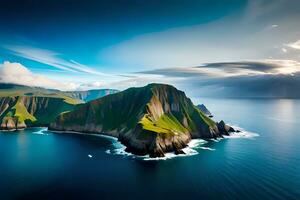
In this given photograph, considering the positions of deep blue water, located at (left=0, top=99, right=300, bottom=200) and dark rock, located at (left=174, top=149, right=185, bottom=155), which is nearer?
deep blue water, located at (left=0, top=99, right=300, bottom=200)

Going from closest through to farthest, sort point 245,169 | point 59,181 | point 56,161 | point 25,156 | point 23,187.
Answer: point 23,187
point 59,181
point 245,169
point 56,161
point 25,156

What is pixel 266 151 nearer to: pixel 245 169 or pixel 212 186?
pixel 245 169

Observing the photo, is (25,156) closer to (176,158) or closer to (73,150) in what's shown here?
(73,150)

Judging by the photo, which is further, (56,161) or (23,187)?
(56,161)

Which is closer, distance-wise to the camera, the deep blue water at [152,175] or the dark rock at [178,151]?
the deep blue water at [152,175]

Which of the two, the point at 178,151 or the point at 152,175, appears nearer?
the point at 152,175

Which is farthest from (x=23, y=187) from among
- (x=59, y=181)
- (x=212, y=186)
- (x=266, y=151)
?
(x=266, y=151)

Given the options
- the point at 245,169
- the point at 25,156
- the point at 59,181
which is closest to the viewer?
the point at 59,181

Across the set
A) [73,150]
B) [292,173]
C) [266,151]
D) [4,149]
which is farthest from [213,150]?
[4,149]

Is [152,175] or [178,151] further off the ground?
[178,151]
